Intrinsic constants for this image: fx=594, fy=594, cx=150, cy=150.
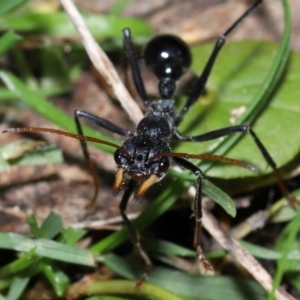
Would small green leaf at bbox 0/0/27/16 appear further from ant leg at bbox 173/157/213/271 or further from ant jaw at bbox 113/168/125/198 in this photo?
ant leg at bbox 173/157/213/271

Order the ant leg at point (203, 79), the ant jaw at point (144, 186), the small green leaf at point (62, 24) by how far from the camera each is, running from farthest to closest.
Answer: the small green leaf at point (62, 24), the ant leg at point (203, 79), the ant jaw at point (144, 186)

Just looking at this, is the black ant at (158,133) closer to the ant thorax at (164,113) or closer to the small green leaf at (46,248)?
the ant thorax at (164,113)

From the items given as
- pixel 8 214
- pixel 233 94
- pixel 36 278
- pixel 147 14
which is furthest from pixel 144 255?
pixel 147 14

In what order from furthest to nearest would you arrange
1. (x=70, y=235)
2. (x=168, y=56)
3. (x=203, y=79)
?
(x=168, y=56), (x=203, y=79), (x=70, y=235)

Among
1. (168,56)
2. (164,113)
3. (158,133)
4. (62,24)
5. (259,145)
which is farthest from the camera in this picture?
(62,24)

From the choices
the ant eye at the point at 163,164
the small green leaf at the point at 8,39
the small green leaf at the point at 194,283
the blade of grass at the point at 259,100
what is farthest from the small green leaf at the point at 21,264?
the small green leaf at the point at 8,39

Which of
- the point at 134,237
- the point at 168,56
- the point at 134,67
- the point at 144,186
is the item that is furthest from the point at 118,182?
the point at 168,56

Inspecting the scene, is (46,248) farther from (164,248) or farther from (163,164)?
(163,164)
